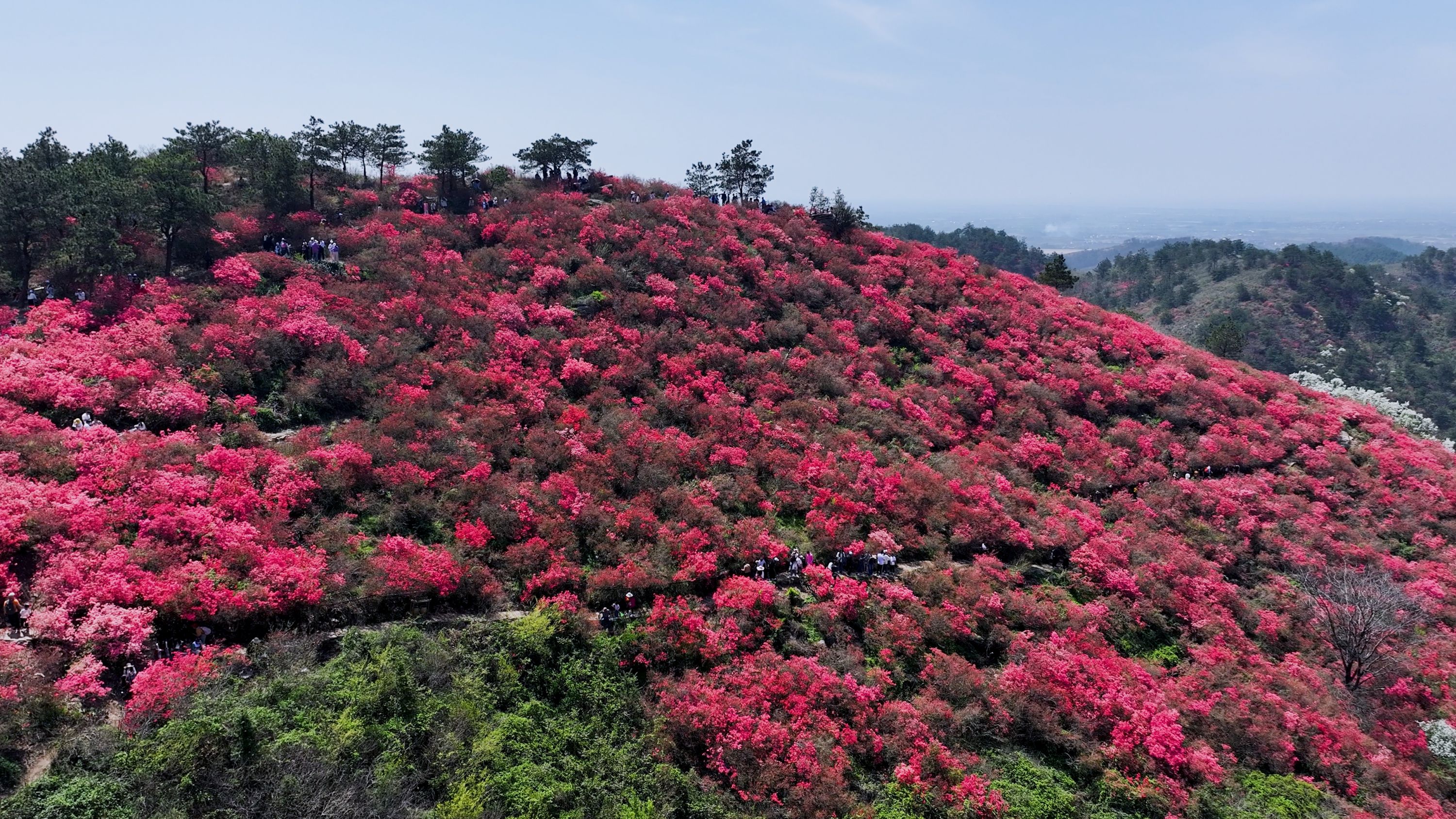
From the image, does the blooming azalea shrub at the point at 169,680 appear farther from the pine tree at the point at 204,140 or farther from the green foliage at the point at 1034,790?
the pine tree at the point at 204,140

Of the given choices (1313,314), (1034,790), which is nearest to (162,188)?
(1034,790)

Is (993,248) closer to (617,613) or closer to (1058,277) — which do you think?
(1058,277)

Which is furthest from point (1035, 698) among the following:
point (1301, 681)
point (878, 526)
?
point (1301, 681)

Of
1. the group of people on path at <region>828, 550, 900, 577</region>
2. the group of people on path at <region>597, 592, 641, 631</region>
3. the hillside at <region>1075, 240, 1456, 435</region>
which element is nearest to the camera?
the group of people on path at <region>597, 592, 641, 631</region>

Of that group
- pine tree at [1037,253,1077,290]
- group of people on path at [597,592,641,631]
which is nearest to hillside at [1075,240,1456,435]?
pine tree at [1037,253,1077,290]

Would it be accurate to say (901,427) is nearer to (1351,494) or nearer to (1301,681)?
(1301,681)

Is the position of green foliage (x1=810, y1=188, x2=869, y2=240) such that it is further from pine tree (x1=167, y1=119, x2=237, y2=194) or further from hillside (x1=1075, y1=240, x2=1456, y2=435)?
hillside (x1=1075, y1=240, x2=1456, y2=435)
